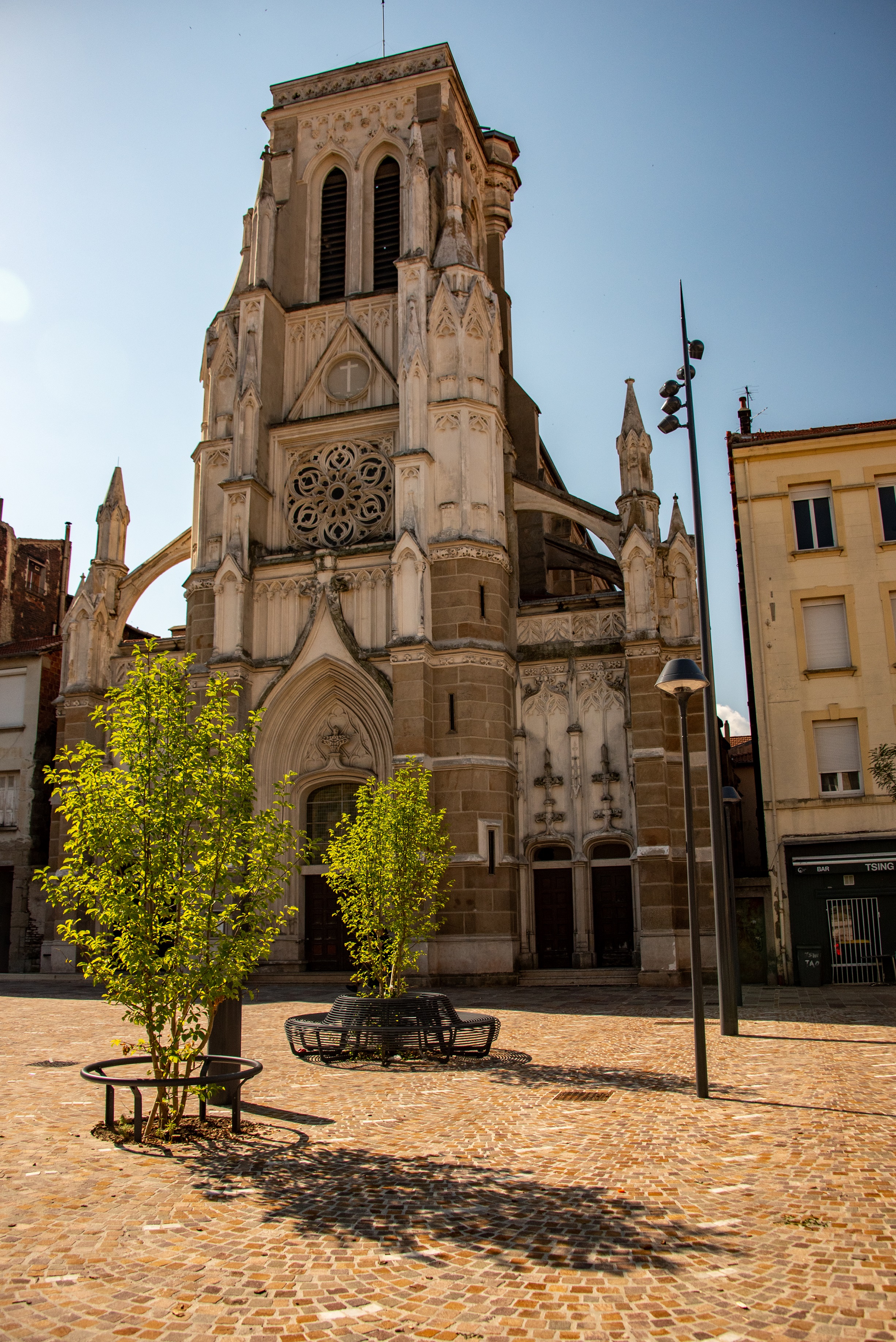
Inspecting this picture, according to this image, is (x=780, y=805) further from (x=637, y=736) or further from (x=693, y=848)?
(x=693, y=848)

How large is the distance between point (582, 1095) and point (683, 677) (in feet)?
14.2

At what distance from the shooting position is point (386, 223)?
32.6 m

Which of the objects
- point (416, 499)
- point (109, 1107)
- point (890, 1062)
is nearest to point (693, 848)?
point (890, 1062)

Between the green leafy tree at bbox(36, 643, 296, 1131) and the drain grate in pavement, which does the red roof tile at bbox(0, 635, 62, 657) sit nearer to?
the green leafy tree at bbox(36, 643, 296, 1131)

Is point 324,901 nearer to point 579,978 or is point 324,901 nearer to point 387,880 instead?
point 579,978

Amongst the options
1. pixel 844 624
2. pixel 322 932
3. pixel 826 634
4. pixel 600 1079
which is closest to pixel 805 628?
pixel 826 634

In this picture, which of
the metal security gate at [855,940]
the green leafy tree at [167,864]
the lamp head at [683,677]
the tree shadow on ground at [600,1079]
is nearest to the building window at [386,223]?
the metal security gate at [855,940]

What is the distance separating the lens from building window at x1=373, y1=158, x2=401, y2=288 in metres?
32.0

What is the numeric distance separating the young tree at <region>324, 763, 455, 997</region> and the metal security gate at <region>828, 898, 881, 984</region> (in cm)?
1257

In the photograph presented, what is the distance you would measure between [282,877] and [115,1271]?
4.16 meters

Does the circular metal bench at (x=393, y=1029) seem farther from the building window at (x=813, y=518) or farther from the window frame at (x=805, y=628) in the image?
the building window at (x=813, y=518)

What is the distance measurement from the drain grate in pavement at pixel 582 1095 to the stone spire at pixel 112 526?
25018mm

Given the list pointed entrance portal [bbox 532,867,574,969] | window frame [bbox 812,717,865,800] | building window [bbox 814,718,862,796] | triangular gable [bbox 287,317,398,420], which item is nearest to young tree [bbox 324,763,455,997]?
pointed entrance portal [bbox 532,867,574,969]

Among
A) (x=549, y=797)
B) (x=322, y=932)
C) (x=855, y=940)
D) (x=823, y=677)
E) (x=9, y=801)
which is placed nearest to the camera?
(x=855, y=940)
